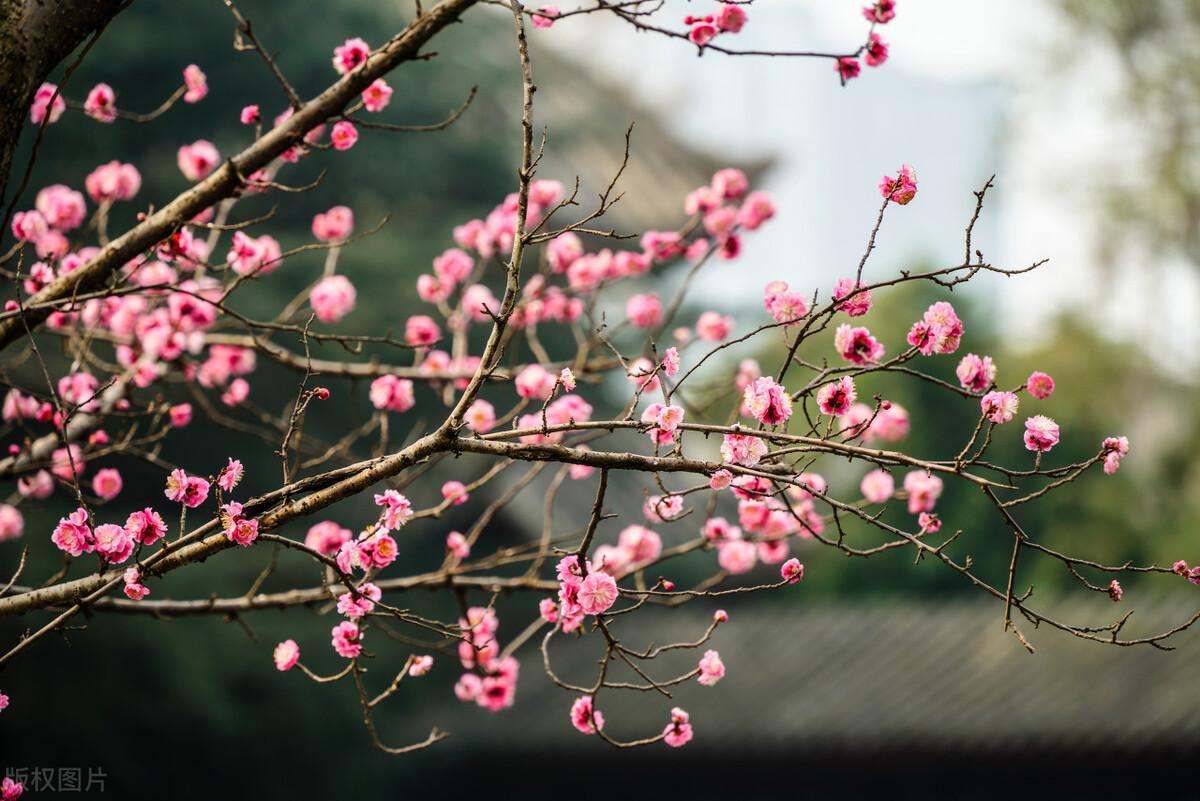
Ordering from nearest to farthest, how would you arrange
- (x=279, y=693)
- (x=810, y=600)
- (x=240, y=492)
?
(x=279, y=693)
(x=240, y=492)
(x=810, y=600)

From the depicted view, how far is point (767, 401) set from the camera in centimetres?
183

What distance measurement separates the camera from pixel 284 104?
8.68m

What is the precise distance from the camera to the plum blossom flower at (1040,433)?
1.88 meters

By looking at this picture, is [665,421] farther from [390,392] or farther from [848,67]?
[390,392]

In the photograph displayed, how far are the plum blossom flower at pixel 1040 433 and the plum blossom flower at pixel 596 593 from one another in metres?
0.72

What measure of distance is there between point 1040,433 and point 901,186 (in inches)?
18.8

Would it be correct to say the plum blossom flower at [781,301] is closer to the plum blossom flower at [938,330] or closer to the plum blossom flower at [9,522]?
the plum blossom flower at [938,330]

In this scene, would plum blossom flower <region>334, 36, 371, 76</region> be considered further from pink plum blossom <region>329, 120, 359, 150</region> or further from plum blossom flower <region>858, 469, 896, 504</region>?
plum blossom flower <region>858, 469, 896, 504</region>

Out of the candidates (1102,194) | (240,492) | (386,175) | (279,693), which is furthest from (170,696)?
(1102,194)

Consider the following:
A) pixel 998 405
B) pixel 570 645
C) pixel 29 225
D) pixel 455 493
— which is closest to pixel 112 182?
pixel 29 225

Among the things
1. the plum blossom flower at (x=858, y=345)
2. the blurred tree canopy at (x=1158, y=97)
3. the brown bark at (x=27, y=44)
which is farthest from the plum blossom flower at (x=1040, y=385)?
the blurred tree canopy at (x=1158, y=97)

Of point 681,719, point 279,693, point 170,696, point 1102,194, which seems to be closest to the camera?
point 681,719

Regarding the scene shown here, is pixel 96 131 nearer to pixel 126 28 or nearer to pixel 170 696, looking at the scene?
pixel 126 28

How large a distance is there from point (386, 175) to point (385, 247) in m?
0.69
